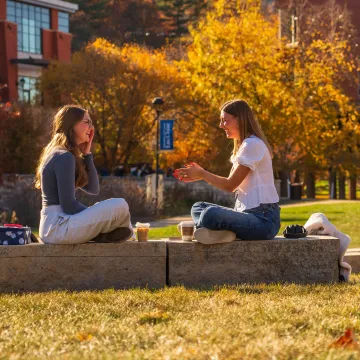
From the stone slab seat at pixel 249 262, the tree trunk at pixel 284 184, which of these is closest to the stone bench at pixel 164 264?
the stone slab seat at pixel 249 262

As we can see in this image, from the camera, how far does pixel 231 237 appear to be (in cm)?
841

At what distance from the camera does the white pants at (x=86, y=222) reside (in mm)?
8141

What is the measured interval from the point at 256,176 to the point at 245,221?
1.32ft

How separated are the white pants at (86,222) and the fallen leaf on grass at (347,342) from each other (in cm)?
319

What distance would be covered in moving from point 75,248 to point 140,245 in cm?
52

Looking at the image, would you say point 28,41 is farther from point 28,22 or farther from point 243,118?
point 243,118

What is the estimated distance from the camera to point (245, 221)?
8.35 meters

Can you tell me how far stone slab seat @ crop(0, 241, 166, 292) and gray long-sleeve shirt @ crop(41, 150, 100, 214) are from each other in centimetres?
34

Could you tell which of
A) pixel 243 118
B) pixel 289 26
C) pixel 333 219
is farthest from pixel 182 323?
pixel 289 26

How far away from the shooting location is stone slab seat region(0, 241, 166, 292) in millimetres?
8289

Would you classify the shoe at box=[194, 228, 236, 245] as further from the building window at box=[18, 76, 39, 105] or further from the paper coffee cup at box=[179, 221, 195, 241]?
the building window at box=[18, 76, 39, 105]

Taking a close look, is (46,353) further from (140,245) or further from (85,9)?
(85,9)

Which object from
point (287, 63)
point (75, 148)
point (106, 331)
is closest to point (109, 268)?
point (75, 148)

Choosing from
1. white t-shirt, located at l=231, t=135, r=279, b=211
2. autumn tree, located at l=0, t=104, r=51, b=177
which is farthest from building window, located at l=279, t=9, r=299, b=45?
white t-shirt, located at l=231, t=135, r=279, b=211
